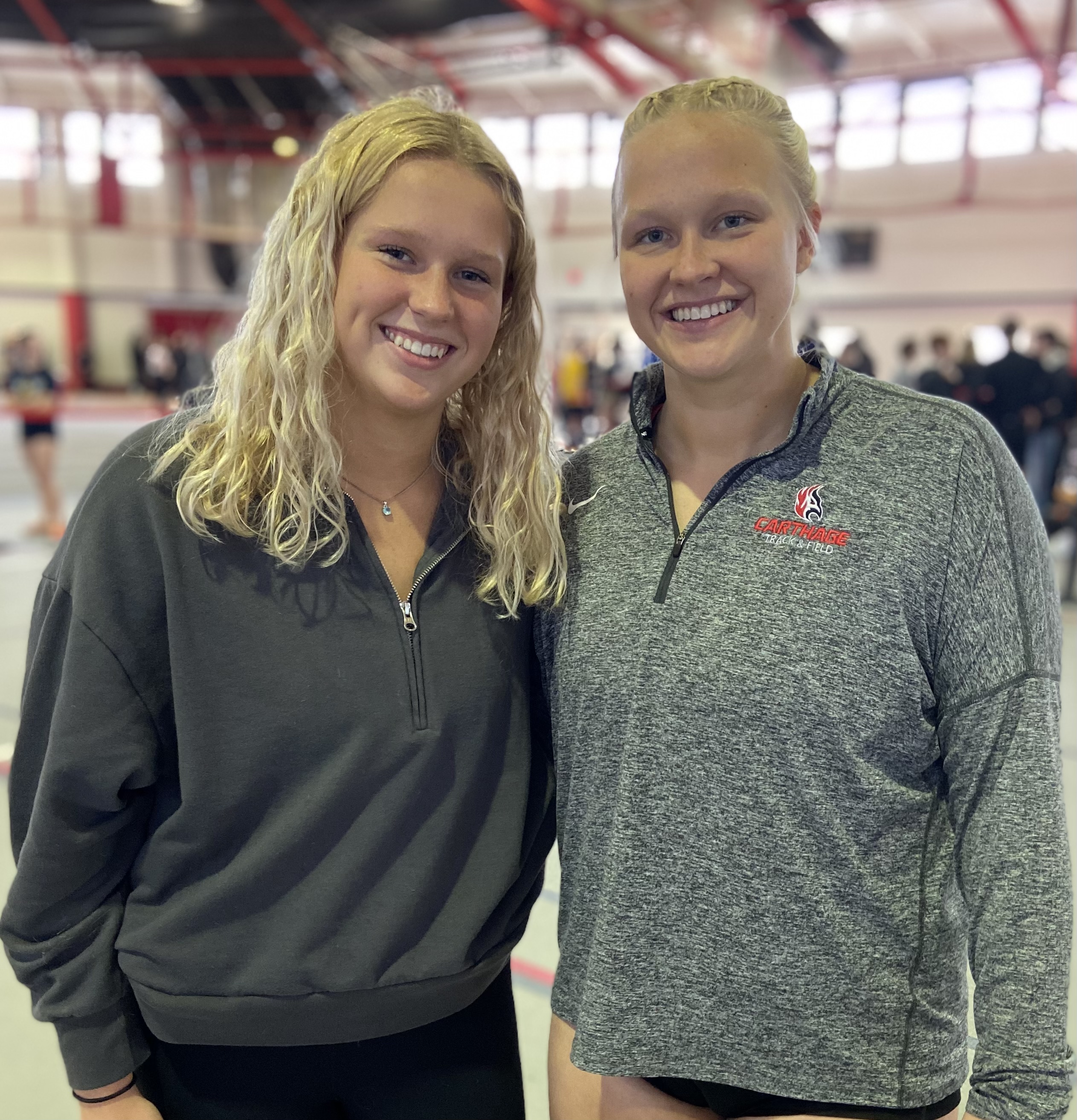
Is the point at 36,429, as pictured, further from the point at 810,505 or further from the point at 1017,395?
the point at 810,505

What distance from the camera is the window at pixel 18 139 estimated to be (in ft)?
56.4

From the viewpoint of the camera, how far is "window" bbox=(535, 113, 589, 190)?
16438mm

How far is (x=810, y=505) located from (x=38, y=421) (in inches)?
286

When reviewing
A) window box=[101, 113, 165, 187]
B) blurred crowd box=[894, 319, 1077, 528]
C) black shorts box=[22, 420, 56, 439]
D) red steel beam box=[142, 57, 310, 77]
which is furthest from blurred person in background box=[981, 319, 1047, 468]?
window box=[101, 113, 165, 187]

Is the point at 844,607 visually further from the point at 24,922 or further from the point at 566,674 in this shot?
the point at 24,922

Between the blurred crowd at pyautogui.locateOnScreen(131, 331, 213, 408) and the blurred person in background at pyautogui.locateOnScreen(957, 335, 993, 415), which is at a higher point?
the blurred person in background at pyautogui.locateOnScreen(957, 335, 993, 415)

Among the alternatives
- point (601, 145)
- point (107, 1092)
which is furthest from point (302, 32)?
point (107, 1092)

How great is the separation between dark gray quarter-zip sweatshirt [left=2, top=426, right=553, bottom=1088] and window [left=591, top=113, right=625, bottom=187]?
16132mm

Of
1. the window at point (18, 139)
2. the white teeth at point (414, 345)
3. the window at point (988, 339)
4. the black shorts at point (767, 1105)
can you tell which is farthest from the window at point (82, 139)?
the black shorts at point (767, 1105)

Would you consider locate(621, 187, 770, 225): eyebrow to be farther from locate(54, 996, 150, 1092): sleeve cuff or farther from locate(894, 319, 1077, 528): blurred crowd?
locate(894, 319, 1077, 528): blurred crowd

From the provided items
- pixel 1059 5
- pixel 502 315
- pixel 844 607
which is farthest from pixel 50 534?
pixel 1059 5

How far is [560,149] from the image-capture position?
1606 centimetres

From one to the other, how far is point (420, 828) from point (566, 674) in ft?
0.82

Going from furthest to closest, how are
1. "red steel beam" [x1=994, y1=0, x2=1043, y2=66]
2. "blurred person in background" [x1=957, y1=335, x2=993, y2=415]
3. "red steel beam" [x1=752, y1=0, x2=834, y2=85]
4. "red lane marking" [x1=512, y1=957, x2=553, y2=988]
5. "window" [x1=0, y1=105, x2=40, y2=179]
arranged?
"window" [x1=0, y1=105, x2=40, y2=179] < "red steel beam" [x1=994, y1=0, x2=1043, y2=66] < "red steel beam" [x1=752, y1=0, x2=834, y2=85] < "blurred person in background" [x1=957, y1=335, x2=993, y2=415] < "red lane marking" [x1=512, y1=957, x2=553, y2=988]
